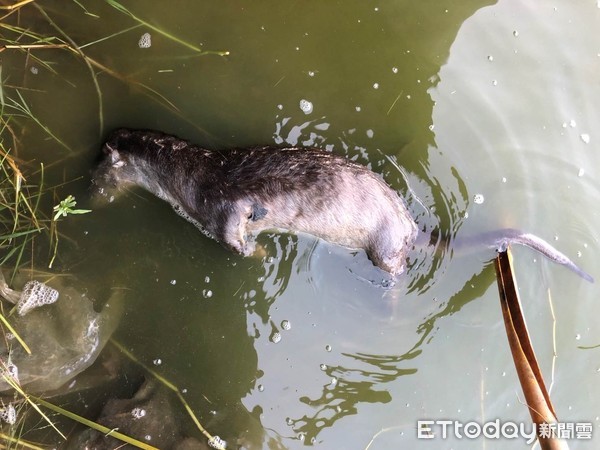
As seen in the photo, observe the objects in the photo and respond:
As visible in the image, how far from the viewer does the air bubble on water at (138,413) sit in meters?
3.77

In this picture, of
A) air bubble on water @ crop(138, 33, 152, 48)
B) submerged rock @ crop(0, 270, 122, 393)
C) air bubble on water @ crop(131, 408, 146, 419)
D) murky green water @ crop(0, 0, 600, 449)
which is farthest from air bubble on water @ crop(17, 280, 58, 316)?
air bubble on water @ crop(138, 33, 152, 48)

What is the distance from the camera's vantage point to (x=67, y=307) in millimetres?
3818

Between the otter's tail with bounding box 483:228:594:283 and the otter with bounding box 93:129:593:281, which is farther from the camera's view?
the otter's tail with bounding box 483:228:594:283

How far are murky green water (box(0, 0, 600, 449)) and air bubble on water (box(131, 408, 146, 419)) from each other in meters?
0.33

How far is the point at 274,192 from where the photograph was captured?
3232 millimetres

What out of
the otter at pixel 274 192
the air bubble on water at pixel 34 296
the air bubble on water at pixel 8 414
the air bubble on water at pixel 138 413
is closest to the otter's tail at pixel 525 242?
the otter at pixel 274 192

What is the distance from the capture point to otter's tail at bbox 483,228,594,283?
3.39 m

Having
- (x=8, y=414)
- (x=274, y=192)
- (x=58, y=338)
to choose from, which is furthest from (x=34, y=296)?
(x=274, y=192)

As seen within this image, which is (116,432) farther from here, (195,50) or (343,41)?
(343,41)

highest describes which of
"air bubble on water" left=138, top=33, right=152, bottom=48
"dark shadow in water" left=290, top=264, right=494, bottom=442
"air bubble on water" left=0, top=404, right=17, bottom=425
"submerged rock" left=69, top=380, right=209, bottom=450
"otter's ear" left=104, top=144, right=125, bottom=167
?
"air bubble on water" left=138, top=33, right=152, bottom=48

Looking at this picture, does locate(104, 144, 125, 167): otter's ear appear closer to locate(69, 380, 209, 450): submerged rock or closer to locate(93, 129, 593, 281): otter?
locate(93, 129, 593, 281): otter

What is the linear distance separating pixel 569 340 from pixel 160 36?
A: 3.80 meters

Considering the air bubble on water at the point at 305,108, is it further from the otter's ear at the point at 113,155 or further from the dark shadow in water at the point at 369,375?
the dark shadow in water at the point at 369,375

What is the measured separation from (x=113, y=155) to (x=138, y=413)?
6.05 ft
